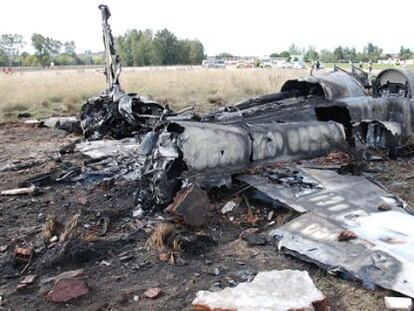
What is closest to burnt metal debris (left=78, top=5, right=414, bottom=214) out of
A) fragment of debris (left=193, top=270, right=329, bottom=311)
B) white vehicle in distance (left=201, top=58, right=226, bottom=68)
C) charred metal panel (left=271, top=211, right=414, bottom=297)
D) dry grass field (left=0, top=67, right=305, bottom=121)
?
charred metal panel (left=271, top=211, right=414, bottom=297)

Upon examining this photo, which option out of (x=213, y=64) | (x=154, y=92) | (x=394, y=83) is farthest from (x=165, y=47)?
(x=394, y=83)

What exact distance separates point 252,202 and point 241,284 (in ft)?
7.02

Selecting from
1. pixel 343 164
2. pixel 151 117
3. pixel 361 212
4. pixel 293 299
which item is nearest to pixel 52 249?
pixel 293 299

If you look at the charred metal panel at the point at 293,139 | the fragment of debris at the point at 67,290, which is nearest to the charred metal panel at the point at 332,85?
the charred metal panel at the point at 293,139

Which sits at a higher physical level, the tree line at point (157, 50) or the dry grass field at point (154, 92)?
the tree line at point (157, 50)

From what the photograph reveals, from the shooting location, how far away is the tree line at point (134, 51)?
71125 mm

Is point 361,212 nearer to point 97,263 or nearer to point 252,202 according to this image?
point 252,202

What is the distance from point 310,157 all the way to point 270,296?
3297 mm

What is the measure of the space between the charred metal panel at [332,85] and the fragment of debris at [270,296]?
4559 millimetres

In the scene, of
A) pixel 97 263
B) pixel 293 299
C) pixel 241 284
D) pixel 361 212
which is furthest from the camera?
pixel 361 212

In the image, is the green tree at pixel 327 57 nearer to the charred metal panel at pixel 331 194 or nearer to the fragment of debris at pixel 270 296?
the charred metal panel at pixel 331 194

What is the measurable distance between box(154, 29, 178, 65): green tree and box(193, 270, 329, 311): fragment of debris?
6920 cm

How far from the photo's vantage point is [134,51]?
72438 millimetres

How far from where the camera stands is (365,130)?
8156 millimetres
